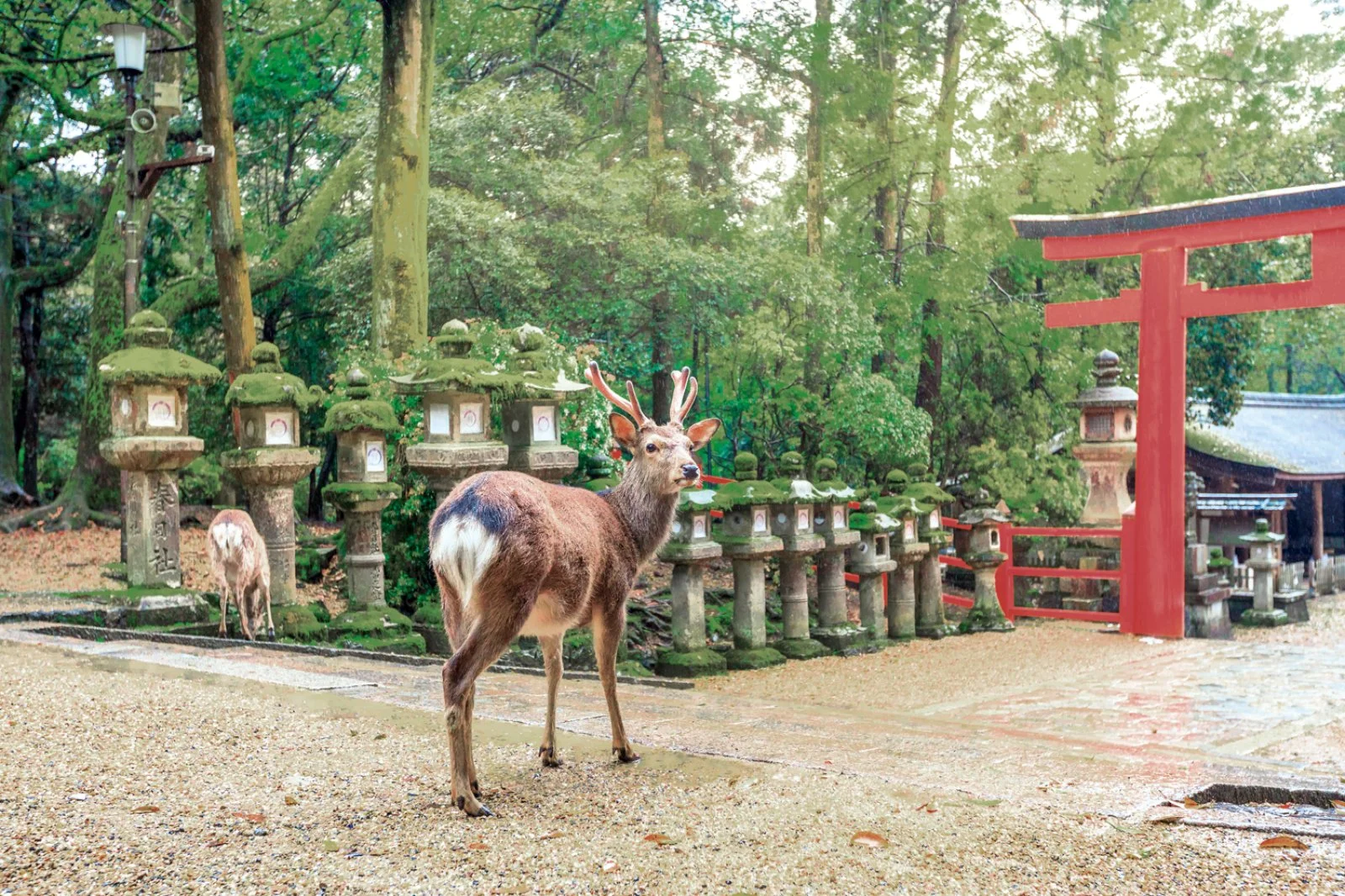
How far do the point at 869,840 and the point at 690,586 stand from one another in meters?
5.77

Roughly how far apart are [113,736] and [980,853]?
12.1 ft

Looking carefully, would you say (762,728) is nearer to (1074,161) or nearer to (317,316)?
(1074,161)

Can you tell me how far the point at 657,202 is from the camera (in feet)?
57.2

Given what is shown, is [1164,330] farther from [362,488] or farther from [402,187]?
[402,187]

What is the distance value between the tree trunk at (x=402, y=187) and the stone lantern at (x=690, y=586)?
510 cm

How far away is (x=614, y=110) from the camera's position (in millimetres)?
20125

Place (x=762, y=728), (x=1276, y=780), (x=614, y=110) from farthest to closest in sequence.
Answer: (x=614, y=110)
(x=762, y=728)
(x=1276, y=780)

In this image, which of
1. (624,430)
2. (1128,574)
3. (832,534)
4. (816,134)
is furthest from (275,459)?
(816,134)

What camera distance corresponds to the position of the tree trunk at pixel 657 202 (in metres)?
17.0

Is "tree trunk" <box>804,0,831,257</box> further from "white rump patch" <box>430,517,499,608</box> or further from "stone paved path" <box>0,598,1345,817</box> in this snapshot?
"white rump patch" <box>430,517,499,608</box>

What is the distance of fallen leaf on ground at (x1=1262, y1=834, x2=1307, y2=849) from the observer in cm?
397

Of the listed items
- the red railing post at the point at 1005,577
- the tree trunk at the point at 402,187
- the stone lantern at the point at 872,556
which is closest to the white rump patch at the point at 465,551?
the stone lantern at the point at 872,556

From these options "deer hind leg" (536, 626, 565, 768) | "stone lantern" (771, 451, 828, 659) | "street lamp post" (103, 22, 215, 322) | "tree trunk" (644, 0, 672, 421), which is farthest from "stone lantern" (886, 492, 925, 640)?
"street lamp post" (103, 22, 215, 322)

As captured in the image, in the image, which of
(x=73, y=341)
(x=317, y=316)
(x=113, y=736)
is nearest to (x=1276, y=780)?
(x=113, y=736)
